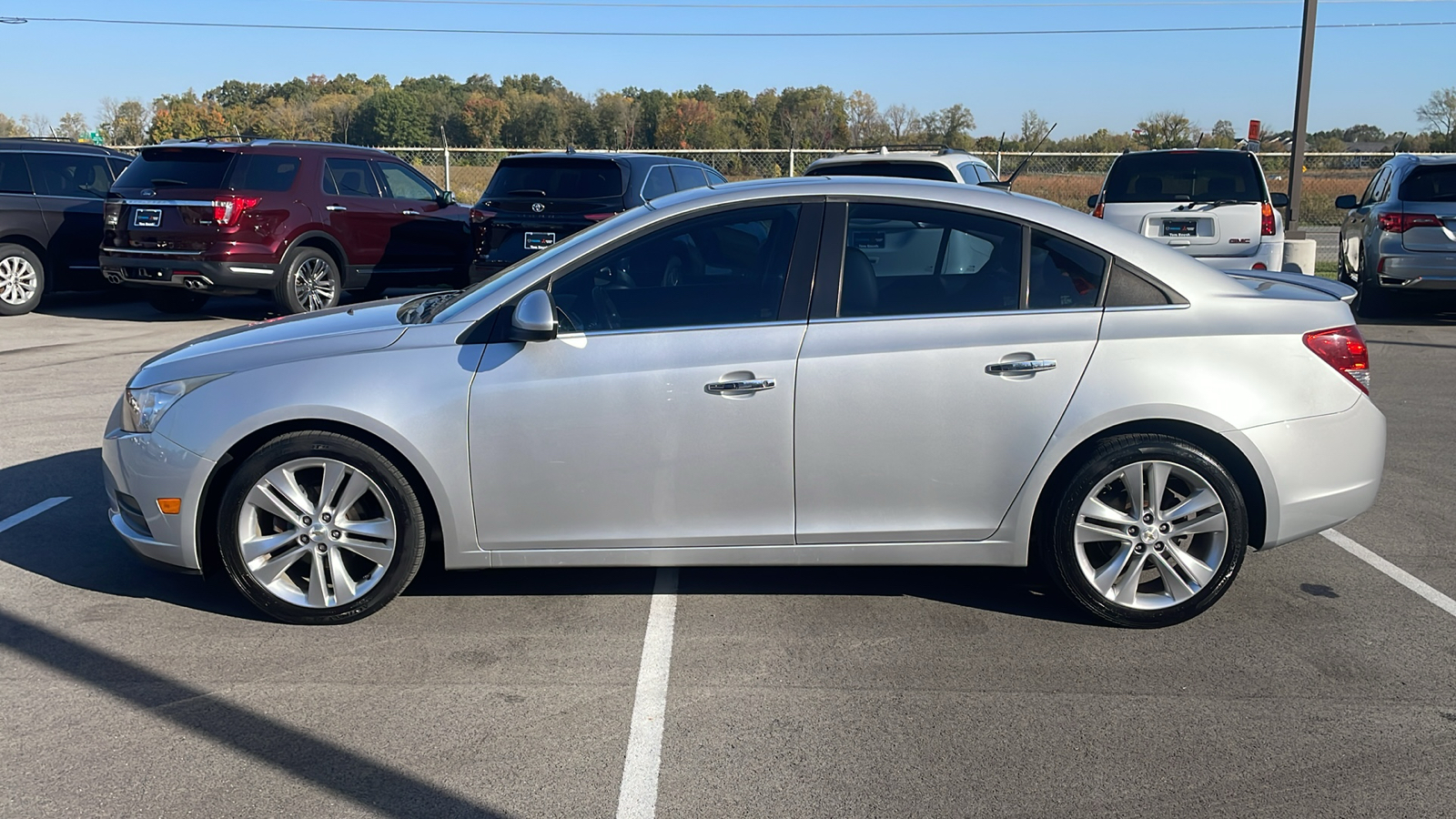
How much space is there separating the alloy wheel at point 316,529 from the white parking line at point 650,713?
3.47 feet

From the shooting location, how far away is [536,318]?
4270 millimetres

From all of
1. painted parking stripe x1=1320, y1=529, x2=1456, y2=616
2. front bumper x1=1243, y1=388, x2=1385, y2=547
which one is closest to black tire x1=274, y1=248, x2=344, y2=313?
painted parking stripe x1=1320, y1=529, x2=1456, y2=616

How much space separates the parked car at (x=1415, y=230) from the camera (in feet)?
40.0

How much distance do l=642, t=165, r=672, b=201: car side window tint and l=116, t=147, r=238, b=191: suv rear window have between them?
4392mm

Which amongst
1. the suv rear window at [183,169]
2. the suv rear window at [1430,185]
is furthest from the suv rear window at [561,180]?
the suv rear window at [1430,185]

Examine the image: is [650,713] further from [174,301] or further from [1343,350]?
[174,301]

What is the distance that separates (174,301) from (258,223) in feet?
7.78

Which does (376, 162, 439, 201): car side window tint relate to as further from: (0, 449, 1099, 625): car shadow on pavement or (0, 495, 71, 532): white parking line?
(0, 449, 1099, 625): car shadow on pavement

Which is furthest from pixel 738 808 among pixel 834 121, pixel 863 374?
pixel 834 121

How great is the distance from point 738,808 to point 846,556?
1428mm

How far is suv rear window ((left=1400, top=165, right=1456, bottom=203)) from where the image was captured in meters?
12.4

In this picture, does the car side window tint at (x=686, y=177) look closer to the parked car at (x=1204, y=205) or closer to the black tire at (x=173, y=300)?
the parked car at (x=1204, y=205)

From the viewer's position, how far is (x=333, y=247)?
42.9ft

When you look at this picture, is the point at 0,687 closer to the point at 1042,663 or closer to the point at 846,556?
the point at 846,556
